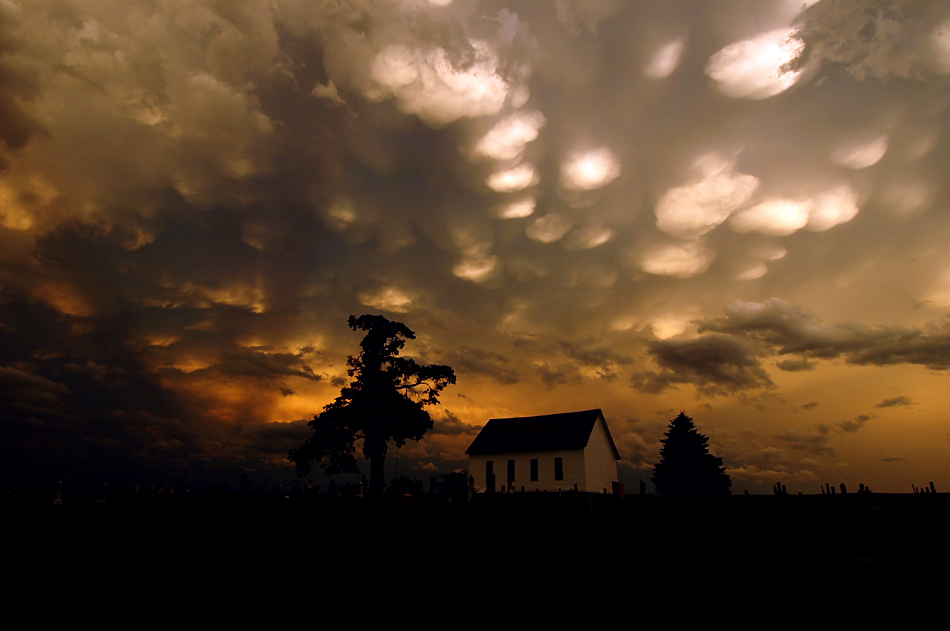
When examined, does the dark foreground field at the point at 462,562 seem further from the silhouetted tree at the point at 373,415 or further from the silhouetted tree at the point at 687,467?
the silhouetted tree at the point at 687,467

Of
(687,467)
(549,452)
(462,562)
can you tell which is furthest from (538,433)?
(462,562)

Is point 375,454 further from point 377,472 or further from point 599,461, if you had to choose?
point 599,461

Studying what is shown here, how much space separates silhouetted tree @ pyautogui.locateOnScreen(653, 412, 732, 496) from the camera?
58.8 m

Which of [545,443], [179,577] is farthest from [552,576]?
[545,443]

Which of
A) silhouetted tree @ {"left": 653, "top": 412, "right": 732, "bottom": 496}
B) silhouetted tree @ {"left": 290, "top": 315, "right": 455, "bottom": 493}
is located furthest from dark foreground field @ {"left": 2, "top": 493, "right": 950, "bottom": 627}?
silhouetted tree @ {"left": 653, "top": 412, "right": 732, "bottom": 496}

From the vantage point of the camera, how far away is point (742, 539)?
51.2 feet

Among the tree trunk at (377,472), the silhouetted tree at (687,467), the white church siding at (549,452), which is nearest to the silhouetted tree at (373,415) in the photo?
the tree trunk at (377,472)

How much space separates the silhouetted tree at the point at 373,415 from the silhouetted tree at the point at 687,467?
1344 inches

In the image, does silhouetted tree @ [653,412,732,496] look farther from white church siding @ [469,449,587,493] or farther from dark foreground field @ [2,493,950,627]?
dark foreground field @ [2,493,950,627]

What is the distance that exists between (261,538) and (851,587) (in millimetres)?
15044

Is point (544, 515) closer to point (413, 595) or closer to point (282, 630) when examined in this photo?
point (413, 595)

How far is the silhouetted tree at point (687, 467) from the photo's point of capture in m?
58.8

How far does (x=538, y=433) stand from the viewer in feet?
155

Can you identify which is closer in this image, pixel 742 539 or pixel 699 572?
pixel 699 572
